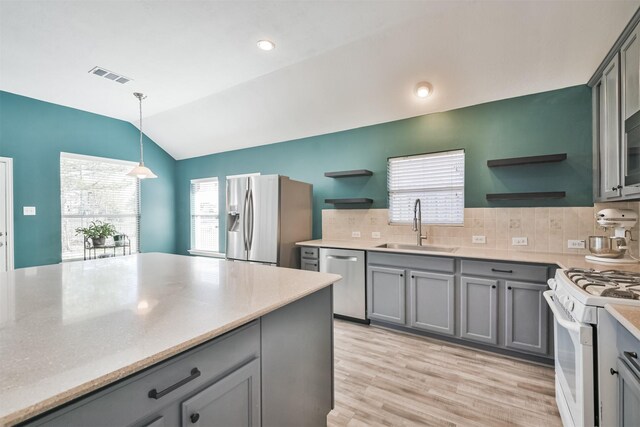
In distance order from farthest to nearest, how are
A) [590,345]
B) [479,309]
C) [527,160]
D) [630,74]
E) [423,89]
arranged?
[423,89]
[527,160]
[479,309]
[630,74]
[590,345]

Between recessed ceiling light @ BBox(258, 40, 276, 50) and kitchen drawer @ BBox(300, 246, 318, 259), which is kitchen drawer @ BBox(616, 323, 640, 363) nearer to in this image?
kitchen drawer @ BBox(300, 246, 318, 259)

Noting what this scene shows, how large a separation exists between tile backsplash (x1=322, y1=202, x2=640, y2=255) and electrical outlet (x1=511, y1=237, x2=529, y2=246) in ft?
0.09

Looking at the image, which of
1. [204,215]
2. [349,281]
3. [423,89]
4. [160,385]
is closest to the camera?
[160,385]

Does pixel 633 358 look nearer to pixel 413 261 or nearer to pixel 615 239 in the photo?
pixel 615 239

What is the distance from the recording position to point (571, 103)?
2.73 m

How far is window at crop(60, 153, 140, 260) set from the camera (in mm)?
4375

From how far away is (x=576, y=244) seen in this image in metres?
2.67

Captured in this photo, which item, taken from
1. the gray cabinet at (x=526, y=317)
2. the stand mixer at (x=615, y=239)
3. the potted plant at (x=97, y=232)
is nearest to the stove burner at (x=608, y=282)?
the stand mixer at (x=615, y=239)

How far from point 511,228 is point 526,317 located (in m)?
0.95

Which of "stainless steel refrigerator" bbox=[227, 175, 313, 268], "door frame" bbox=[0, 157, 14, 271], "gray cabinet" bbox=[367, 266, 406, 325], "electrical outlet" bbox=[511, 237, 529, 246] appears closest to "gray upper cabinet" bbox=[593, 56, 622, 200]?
"electrical outlet" bbox=[511, 237, 529, 246]

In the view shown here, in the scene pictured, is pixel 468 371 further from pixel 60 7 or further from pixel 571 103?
pixel 60 7

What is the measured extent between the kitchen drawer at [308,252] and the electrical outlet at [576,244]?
259 cm

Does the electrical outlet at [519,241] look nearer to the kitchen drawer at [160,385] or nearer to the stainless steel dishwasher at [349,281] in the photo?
the stainless steel dishwasher at [349,281]

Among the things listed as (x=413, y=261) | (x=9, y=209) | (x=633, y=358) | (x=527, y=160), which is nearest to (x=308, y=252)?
(x=413, y=261)
